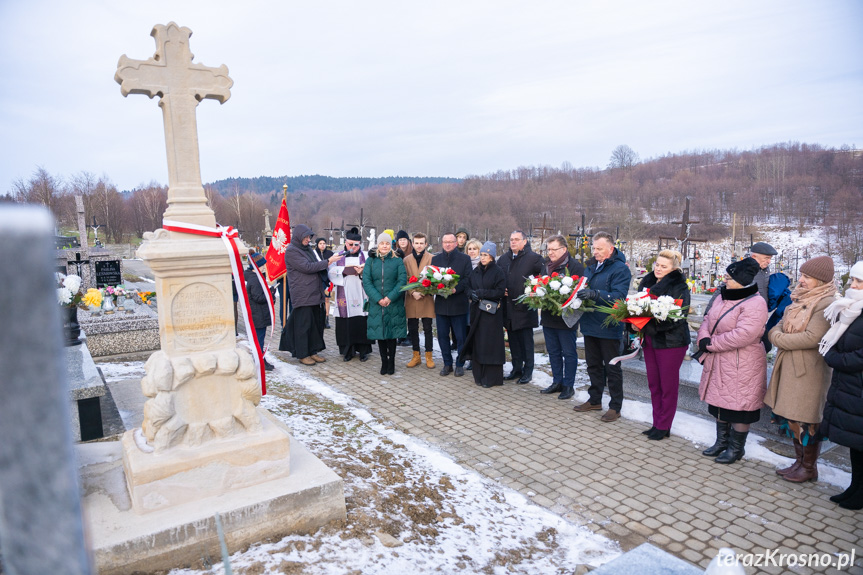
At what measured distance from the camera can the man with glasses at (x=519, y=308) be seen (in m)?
7.10

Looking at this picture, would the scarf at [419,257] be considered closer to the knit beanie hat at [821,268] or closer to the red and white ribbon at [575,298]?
the red and white ribbon at [575,298]

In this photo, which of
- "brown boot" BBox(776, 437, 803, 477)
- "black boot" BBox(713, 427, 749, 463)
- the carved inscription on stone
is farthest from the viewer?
"black boot" BBox(713, 427, 749, 463)

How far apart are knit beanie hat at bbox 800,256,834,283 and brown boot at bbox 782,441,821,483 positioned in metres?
1.39

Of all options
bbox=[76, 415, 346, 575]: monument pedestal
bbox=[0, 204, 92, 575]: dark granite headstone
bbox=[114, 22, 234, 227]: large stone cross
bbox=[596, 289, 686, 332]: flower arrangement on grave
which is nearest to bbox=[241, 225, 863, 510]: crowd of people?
bbox=[596, 289, 686, 332]: flower arrangement on grave

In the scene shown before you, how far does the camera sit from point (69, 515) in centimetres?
62

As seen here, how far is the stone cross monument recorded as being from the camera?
10.9 ft

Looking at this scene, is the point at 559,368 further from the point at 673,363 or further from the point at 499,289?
the point at 673,363

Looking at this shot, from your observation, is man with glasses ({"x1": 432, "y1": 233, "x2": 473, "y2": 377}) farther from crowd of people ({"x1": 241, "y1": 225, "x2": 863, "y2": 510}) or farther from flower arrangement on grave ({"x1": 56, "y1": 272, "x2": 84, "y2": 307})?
flower arrangement on grave ({"x1": 56, "y1": 272, "x2": 84, "y2": 307})

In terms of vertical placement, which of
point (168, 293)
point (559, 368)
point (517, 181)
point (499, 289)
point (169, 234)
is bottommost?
point (559, 368)

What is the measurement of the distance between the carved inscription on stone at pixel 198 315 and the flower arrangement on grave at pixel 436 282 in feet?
13.7

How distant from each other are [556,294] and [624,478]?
92.1 inches

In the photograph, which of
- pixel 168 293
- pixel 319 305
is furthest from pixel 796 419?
pixel 319 305

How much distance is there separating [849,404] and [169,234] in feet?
16.5

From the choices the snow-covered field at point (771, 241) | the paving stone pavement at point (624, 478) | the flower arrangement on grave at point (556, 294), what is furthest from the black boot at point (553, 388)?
the snow-covered field at point (771, 241)
